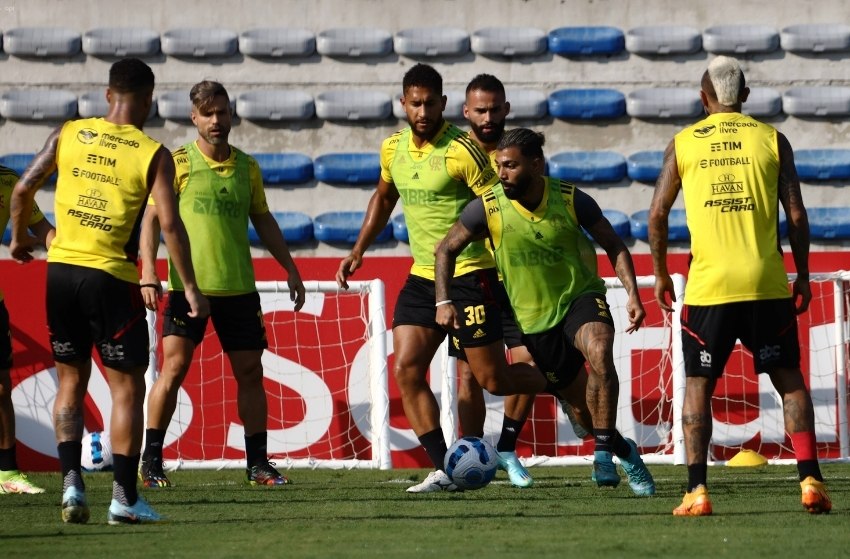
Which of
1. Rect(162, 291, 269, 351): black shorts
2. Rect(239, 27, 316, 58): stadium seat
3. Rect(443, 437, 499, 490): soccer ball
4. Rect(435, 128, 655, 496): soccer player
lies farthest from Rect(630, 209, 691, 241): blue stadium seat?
Rect(443, 437, 499, 490): soccer ball

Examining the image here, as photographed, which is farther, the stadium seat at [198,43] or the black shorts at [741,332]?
the stadium seat at [198,43]

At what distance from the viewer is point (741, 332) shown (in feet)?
21.0

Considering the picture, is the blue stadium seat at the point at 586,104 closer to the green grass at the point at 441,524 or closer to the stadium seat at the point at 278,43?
the stadium seat at the point at 278,43

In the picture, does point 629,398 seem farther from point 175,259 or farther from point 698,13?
point 175,259

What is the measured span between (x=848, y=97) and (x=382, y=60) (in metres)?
4.35

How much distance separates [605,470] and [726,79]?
2396 millimetres

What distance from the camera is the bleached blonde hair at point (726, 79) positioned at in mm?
6363

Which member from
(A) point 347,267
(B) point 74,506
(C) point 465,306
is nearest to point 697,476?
(C) point 465,306

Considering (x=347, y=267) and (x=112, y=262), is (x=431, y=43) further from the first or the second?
(x=112, y=262)

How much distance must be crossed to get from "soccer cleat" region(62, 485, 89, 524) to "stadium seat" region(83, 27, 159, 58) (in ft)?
25.9

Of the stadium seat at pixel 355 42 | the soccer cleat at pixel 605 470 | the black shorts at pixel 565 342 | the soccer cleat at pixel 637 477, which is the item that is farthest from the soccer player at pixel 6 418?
the stadium seat at pixel 355 42

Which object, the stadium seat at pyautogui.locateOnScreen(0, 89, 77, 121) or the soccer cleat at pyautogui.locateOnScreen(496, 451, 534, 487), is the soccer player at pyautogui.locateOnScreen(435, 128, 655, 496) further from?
the stadium seat at pyautogui.locateOnScreen(0, 89, 77, 121)

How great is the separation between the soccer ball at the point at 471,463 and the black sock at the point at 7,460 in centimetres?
269

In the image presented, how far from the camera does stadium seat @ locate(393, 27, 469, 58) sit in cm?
1320
